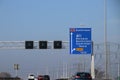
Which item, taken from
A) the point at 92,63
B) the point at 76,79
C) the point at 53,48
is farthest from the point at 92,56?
the point at 76,79

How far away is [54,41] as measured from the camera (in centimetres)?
6400

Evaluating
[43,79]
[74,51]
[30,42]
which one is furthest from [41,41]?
[43,79]

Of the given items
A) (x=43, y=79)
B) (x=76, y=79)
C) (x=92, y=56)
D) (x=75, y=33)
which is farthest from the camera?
(x=43, y=79)

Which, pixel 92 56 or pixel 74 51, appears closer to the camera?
pixel 74 51

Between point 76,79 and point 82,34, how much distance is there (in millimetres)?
12132

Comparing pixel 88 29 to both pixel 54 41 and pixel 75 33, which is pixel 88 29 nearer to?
pixel 75 33

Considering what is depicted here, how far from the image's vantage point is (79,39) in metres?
58.1

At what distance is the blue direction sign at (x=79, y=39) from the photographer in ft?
190

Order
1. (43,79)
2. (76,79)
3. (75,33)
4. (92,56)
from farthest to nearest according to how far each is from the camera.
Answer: (43,79)
(92,56)
(75,33)
(76,79)

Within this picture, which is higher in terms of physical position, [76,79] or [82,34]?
[82,34]

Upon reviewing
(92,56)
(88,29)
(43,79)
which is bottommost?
(43,79)

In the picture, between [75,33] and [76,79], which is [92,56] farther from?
[76,79]

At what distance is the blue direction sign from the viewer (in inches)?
2285

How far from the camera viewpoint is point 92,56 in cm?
6231
